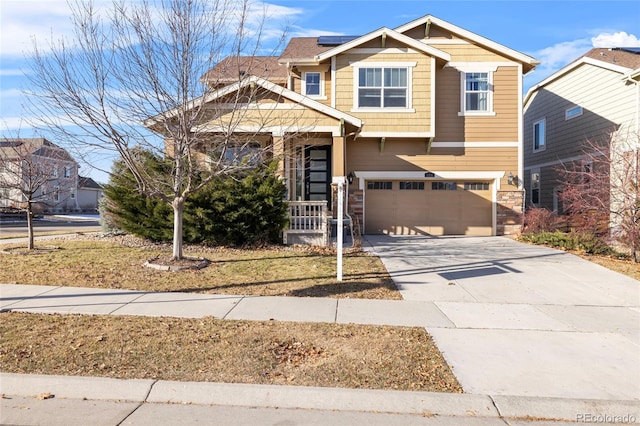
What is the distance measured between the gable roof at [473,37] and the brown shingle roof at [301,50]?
3.29 metres

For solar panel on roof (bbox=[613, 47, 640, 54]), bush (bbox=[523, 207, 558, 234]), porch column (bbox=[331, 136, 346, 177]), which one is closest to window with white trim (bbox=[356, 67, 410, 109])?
porch column (bbox=[331, 136, 346, 177])

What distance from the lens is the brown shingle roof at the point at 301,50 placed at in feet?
53.5

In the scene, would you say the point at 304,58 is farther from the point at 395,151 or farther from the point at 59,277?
the point at 59,277

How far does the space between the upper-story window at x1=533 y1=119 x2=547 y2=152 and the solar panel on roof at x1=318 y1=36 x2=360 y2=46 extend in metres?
10.7

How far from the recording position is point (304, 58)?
16297 mm

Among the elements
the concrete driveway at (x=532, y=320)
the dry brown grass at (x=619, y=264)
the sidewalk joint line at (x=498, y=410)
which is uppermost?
the dry brown grass at (x=619, y=264)

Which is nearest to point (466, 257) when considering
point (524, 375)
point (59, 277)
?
point (524, 375)

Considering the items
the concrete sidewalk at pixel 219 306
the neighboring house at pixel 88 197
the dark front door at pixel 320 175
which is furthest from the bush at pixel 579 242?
the neighboring house at pixel 88 197

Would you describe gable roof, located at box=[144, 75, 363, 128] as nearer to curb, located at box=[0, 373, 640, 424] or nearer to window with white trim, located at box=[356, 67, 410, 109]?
window with white trim, located at box=[356, 67, 410, 109]

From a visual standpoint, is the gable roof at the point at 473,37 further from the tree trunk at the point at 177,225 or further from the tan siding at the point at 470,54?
the tree trunk at the point at 177,225

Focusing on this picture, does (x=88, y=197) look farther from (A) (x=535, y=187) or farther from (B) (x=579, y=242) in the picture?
(B) (x=579, y=242)

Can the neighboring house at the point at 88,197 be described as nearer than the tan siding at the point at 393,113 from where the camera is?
No

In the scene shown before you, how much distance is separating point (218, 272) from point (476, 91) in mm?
12860

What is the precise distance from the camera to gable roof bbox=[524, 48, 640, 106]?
15927mm
